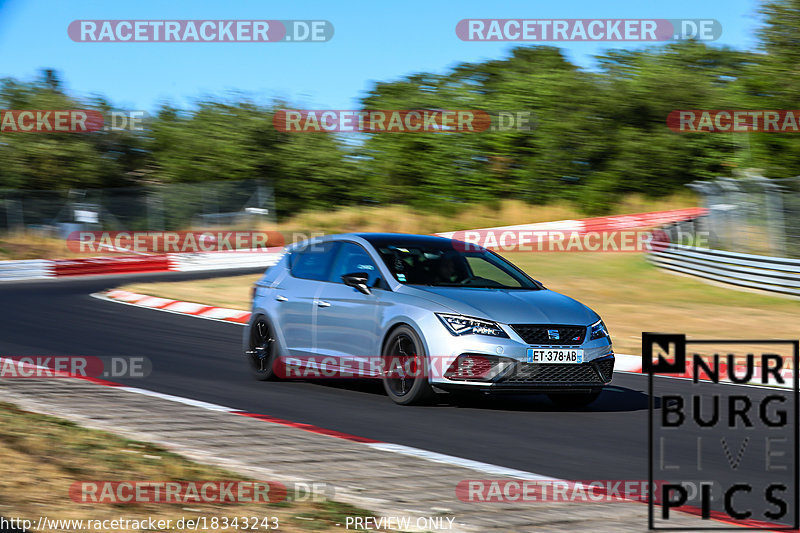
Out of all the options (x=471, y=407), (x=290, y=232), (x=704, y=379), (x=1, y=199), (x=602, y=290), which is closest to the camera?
(x=471, y=407)

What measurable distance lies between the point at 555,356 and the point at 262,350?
10.9ft

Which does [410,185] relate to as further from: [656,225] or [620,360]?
[620,360]

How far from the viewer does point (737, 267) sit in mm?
22562

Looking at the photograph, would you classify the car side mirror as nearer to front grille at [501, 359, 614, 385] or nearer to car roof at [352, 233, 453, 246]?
car roof at [352, 233, 453, 246]

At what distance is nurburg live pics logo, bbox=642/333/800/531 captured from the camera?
5574 millimetres

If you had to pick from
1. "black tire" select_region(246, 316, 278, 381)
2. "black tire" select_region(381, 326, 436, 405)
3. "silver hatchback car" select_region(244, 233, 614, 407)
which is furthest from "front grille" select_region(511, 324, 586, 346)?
"black tire" select_region(246, 316, 278, 381)

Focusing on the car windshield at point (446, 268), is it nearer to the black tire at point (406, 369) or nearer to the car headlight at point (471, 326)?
the black tire at point (406, 369)

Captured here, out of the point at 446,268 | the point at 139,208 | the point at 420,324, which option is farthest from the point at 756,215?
the point at 139,208

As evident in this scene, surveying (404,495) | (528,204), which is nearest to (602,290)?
(404,495)

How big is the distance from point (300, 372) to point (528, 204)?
1464 inches

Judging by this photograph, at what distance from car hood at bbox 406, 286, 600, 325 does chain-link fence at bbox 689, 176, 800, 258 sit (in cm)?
1299

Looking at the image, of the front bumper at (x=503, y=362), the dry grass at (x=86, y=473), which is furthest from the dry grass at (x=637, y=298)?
the dry grass at (x=86, y=473)

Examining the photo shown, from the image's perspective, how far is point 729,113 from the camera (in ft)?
150

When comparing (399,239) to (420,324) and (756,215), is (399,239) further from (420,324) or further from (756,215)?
(756,215)
